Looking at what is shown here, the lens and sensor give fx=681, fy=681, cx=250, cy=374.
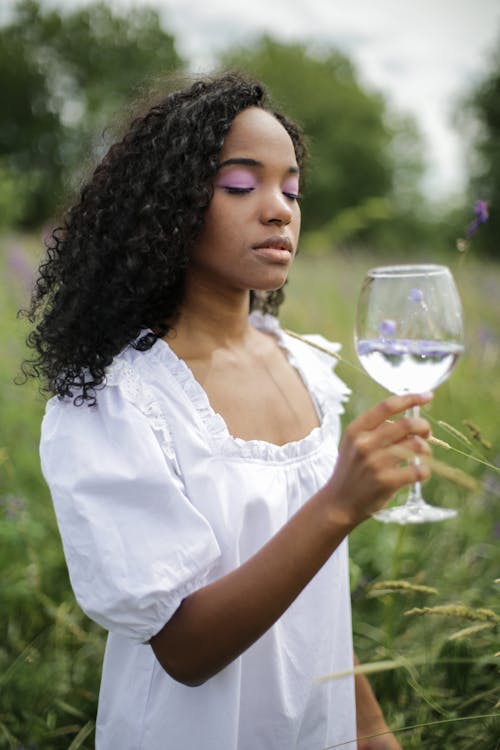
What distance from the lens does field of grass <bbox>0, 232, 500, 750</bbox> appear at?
1902mm

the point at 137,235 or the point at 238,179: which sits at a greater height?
the point at 238,179

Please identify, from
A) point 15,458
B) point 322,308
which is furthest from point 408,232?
point 15,458

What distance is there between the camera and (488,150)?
23.5m

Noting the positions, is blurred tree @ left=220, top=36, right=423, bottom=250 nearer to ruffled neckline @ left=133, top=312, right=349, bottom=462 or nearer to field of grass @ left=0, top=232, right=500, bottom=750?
field of grass @ left=0, top=232, right=500, bottom=750

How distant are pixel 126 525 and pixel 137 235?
0.64 m

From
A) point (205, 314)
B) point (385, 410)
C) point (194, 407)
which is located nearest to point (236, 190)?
point (205, 314)

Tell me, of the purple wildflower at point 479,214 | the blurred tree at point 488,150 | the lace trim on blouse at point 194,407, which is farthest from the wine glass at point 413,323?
the blurred tree at point 488,150

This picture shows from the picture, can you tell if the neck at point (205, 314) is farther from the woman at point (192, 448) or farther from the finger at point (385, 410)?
the finger at point (385, 410)

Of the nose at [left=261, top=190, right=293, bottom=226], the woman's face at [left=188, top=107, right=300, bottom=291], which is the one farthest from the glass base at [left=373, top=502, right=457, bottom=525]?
the nose at [left=261, top=190, right=293, bottom=226]

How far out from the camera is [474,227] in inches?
72.2

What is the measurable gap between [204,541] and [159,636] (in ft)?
0.64

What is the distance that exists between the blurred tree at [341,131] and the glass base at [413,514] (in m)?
29.5

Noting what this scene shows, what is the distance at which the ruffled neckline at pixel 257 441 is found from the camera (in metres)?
1.46

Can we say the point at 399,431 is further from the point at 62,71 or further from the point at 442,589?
the point at 62,71
